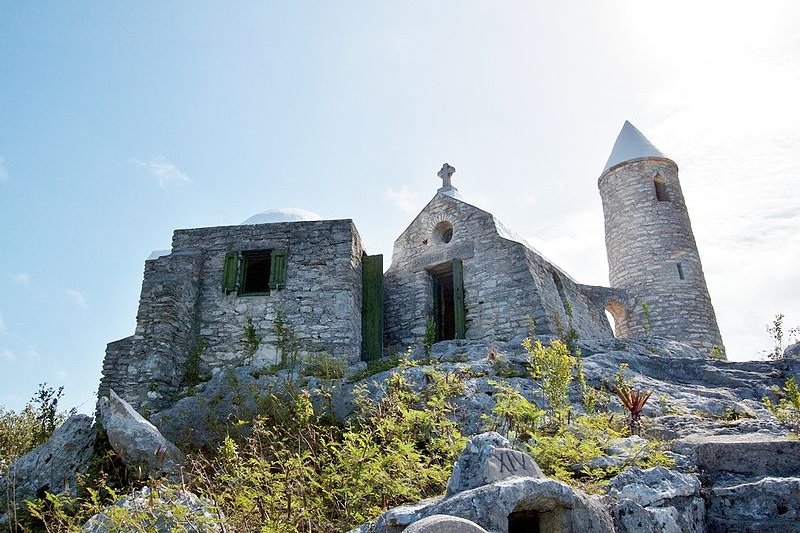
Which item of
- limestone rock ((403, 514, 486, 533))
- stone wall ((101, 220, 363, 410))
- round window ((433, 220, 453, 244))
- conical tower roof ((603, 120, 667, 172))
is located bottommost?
limestone rock ((403, 514, 486, 533))

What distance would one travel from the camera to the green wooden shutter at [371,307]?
12609 millimetres

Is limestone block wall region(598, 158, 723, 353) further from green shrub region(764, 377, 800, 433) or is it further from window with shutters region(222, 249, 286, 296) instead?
green shrub region(764, 377, 800, 433)

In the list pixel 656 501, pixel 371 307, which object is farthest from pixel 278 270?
pixel 656 501

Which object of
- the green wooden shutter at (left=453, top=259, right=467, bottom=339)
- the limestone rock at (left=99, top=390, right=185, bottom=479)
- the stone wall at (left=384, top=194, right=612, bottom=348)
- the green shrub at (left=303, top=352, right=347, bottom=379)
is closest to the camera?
the limestone rock at (left=99, top=390, right=185, bottom=479)

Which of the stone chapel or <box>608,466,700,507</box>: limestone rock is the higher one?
the stone chapel

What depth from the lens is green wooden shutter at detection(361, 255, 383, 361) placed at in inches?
496

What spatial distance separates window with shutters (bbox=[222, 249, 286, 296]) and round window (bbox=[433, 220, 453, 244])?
13.4ft

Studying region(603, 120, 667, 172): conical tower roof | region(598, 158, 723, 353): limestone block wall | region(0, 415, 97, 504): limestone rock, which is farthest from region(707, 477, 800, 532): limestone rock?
region(603, 120, 667, 172): conical tower roof

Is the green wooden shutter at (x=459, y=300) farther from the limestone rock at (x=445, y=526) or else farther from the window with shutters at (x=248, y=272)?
the limestone rock at (x=445, y=526)

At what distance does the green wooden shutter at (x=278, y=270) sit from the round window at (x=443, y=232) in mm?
4050

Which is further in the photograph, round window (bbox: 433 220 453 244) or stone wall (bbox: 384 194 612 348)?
round window (bbox: 433 220 453 244)

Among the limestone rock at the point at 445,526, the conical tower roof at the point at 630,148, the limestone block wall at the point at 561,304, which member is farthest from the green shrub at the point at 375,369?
A: the conical tower roof at the point at 630,148

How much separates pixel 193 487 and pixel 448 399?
3.08 m

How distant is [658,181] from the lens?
1873cm
